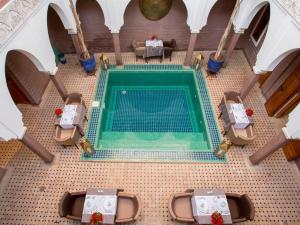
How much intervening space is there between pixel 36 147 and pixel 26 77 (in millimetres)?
3257

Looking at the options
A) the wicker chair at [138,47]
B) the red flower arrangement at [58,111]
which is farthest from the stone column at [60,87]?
the wicker chair at [138,47]

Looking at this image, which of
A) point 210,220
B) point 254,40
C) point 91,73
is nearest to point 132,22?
point 91,73

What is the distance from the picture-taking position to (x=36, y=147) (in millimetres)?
6293

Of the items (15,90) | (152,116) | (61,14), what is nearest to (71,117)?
(15,90)

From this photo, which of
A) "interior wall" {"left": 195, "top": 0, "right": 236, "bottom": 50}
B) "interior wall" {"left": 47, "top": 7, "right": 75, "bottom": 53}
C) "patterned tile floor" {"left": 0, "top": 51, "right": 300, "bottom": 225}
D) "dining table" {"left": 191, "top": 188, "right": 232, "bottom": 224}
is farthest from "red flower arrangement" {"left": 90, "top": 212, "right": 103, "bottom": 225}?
"interior wall" {"left": 195, "top": 0, "right": 236, "bottom": 50}

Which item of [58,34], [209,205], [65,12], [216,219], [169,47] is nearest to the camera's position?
[216,219]

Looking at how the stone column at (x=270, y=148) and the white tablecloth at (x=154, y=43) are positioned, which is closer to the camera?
the stone column at (x=270, y=148)

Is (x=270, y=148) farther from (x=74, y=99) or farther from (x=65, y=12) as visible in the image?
(x=65, y=12)

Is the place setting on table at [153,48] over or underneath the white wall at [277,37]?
over

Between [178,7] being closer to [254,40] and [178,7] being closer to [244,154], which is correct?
[254,40]

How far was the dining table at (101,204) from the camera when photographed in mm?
5363

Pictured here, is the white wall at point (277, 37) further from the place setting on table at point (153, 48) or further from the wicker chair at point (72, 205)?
the wicker chair at point (72, 205)

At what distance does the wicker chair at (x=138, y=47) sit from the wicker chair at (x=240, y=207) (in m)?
7.20

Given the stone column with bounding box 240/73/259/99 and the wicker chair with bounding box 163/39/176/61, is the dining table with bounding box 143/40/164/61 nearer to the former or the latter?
the wicker chair with bounding box 163/39/176/61
